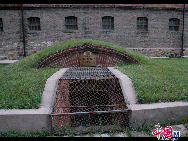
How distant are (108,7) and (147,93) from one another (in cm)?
1067

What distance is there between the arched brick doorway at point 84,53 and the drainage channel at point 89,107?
66.5 inches

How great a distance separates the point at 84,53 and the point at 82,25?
22.5ft

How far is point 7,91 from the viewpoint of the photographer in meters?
3.77

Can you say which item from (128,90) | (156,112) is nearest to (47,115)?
(128,90)

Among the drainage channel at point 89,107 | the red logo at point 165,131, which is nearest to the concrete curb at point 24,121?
the drainage channel at point 89,107

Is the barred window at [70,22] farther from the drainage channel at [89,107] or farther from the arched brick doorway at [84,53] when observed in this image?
the drainage channel at [89,107]

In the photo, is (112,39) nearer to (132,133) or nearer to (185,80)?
(185,80)

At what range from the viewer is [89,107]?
442 cm

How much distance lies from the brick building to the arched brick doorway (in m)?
6.34

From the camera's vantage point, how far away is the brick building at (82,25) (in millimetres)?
12172

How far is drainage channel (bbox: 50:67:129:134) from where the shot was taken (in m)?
2.95

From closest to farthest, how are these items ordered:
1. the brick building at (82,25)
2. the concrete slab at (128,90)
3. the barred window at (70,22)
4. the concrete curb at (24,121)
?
the concrete curb at (24,121), the concrete slab at (128,90), the brick building at (82,25), the barred window at (70,22)

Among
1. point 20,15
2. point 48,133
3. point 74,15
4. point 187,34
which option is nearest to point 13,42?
point 20,15
